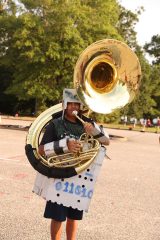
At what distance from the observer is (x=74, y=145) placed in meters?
3.94

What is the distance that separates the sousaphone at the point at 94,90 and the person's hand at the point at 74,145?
84 mm

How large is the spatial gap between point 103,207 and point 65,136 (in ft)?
8.91

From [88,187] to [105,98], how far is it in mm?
842

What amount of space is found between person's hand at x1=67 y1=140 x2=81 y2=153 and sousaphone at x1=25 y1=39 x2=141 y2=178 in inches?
3.3

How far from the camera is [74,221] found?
429 cm

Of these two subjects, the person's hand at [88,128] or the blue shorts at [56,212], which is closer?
the person's hand at [88,128]

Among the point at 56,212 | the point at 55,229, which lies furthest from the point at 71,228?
the point at 56,212

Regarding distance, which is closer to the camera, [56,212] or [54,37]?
[56,212]

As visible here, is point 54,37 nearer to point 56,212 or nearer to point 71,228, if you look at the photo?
point 71,228

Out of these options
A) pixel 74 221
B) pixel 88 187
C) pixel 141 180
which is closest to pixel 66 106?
A: pixel 88 187

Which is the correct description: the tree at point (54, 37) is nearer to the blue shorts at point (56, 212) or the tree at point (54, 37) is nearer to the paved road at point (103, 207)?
the paved road at point (103, 207)

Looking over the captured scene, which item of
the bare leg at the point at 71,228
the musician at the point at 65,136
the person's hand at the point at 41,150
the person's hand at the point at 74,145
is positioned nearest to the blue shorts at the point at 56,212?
the musician at the point at 65,136

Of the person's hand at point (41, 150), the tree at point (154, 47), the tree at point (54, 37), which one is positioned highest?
the tree at point (154, 47)

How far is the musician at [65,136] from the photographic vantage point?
4062 mm
